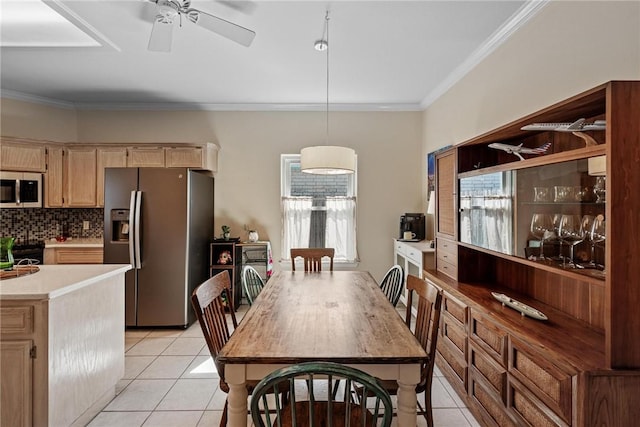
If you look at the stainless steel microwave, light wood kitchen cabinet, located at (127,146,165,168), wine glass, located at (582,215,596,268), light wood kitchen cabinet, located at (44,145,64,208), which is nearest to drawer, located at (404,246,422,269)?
wine glass, located at (582,215,596,268)

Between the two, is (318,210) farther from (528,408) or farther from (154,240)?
(528,408)

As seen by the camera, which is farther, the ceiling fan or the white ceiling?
the white ceiling

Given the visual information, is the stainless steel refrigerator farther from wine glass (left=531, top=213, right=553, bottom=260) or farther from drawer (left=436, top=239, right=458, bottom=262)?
wine glass (left=531, top=213, right=553, bottom=260)

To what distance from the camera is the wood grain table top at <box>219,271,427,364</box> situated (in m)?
1.39

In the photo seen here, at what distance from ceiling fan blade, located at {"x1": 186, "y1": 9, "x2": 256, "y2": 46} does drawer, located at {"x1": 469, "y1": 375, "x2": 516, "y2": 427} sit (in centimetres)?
253

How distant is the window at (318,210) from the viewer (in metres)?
4.70

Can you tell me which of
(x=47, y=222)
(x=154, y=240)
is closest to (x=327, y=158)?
(x=154, y=240)

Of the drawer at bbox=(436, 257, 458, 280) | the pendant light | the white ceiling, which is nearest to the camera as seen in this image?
the white ceiling

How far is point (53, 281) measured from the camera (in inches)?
77.3

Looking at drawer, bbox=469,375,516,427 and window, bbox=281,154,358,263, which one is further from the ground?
window, bbox=281,154,358,263

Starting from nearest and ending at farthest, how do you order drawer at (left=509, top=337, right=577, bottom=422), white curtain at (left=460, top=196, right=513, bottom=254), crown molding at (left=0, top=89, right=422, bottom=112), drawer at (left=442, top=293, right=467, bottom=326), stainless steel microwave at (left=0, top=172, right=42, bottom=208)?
drawer at (left=509, top=337, right=577, bottom=422) → white curtain at (left=460, top=196, right=513, bottom=254) → drawer at (left=442, top=293, right=467, bottom=326) → stainless steel microwave at (left=0, top=172, right=42, bottom=208) → crown molding at (left=0, top=89, right=422, bottom=112)

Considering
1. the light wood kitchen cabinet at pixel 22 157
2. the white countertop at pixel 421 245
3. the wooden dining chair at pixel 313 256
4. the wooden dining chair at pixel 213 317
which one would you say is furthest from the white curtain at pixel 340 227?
the light wood kitchen cabinet at pixel 22 157

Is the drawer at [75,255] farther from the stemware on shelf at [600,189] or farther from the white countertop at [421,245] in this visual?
the stemware on shelf at [600,189]

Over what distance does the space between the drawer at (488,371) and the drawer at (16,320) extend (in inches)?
97.7
